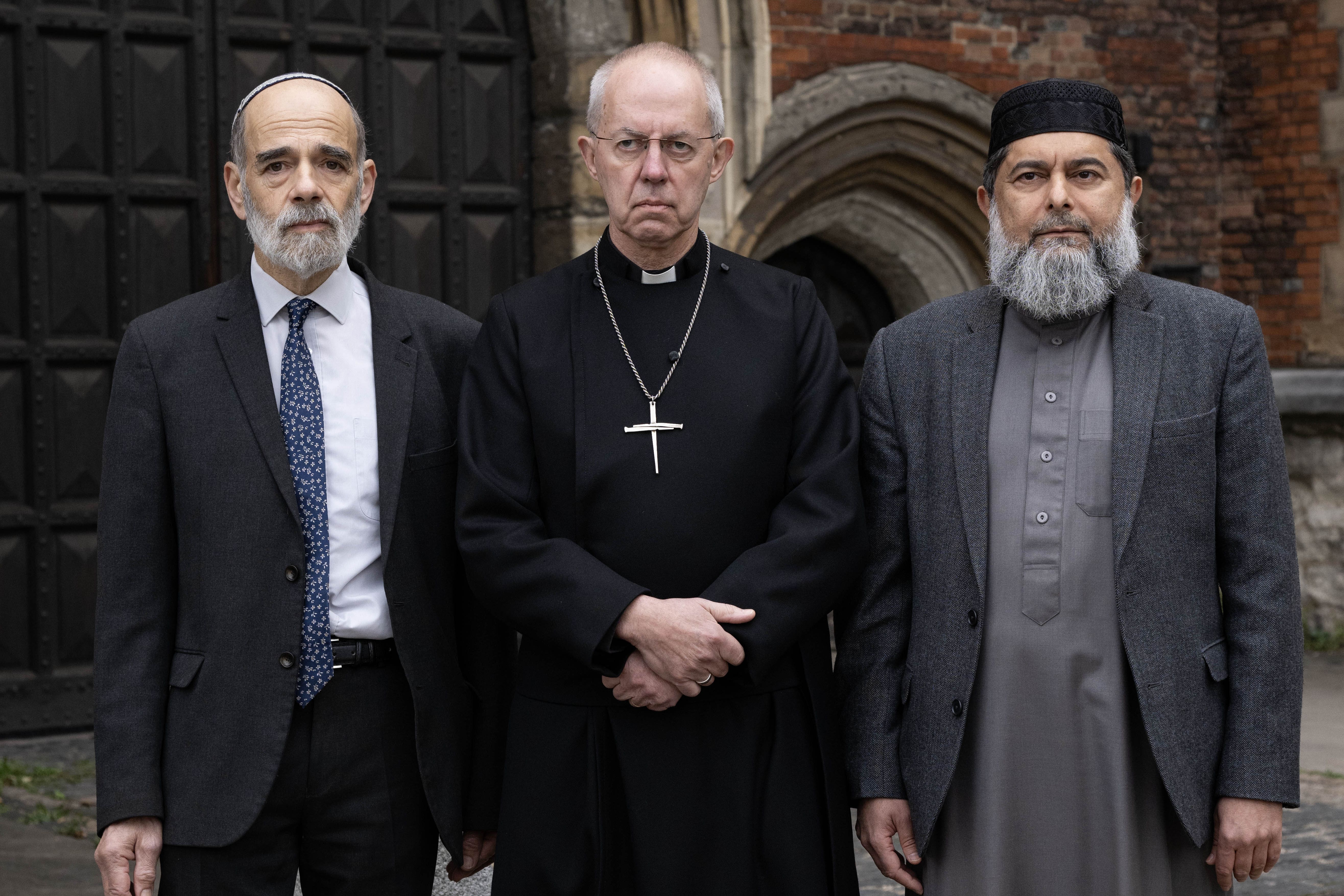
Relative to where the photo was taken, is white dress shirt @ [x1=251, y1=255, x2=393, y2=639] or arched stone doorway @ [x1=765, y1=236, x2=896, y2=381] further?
arched stone doorway @ [x1=765, y1=236, x2=896, y2=381]

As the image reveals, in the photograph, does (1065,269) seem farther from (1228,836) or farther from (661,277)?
(1228,836)

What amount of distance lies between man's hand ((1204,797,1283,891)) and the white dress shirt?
148 cm

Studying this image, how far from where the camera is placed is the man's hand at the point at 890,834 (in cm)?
282

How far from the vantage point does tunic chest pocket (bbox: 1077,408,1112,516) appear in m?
2.69

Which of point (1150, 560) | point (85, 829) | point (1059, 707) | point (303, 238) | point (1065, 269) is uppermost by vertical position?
point (303, 238)

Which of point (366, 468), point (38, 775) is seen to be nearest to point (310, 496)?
point (366, 468)

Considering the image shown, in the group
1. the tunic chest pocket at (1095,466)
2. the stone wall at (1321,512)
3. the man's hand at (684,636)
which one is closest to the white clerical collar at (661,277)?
the man's hand at (684,636)

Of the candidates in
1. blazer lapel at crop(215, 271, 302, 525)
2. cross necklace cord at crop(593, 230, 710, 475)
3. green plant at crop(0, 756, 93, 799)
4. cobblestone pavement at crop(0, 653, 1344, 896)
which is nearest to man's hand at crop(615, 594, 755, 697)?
cross necklace cord at crop(593, 230, 710, 475)

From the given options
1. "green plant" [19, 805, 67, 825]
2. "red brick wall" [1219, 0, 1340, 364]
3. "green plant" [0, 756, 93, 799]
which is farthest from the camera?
"red brick wall" [1219, 0, 1340, 364]

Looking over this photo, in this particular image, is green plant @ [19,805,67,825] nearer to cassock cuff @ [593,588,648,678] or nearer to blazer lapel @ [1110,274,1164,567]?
cassock cuff @ [593,588,648,678]

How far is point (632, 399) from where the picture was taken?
9.16 ft

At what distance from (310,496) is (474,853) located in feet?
2.41

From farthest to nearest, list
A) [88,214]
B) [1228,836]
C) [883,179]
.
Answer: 1. [883,179]
2. [88,214]
3. [1228,836]

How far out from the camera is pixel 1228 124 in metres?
9.22
